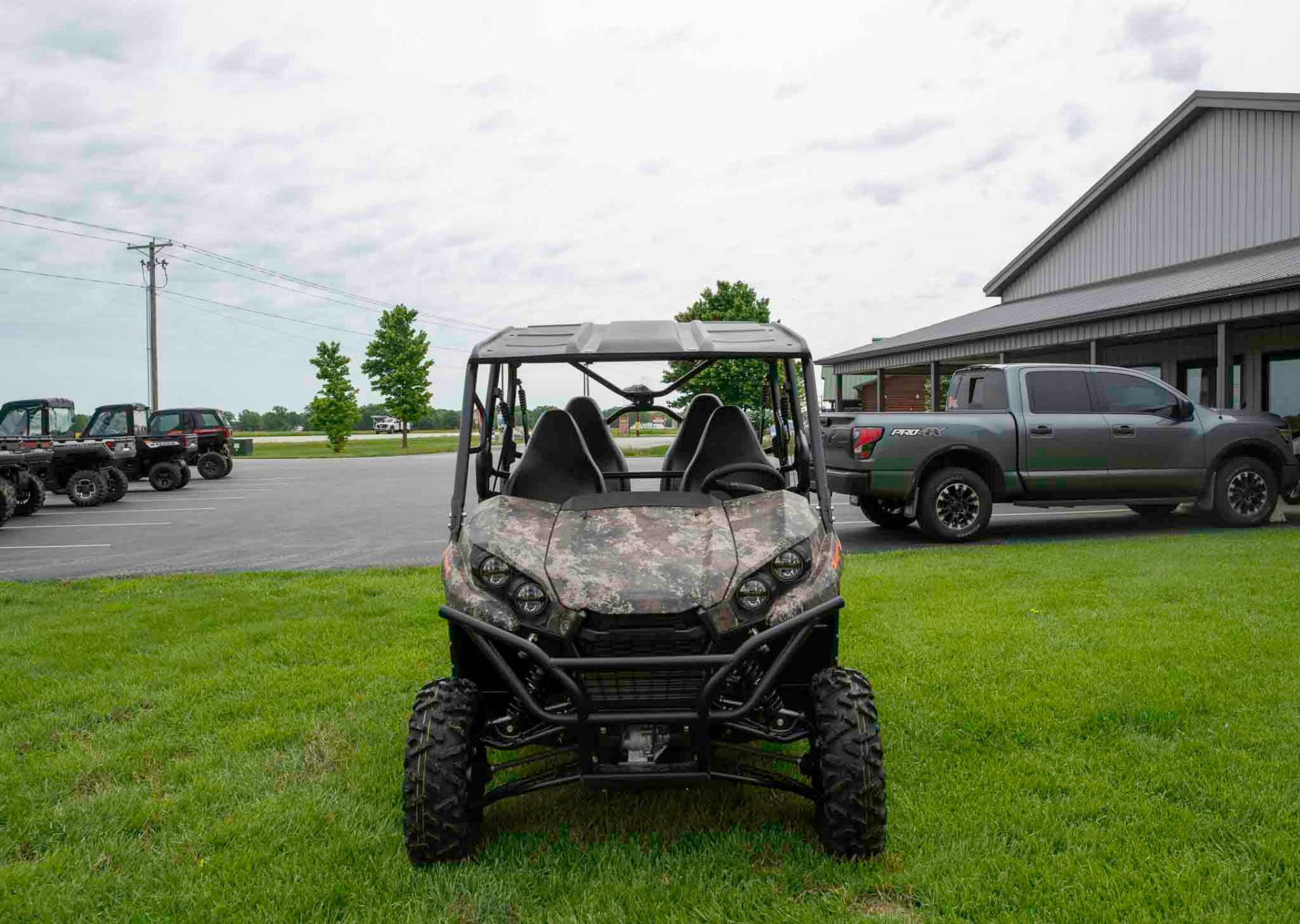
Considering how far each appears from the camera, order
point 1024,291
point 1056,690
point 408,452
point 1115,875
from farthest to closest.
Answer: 1. point 408,452
2. point 1024,291
3. point 1056,690
4. point 1115,875

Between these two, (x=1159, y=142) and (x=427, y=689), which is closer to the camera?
(x=427, y=689)

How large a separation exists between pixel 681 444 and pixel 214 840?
2.84 m

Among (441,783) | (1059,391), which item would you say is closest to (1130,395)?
(1059,391)

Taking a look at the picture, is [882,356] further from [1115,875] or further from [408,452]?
[408,452]

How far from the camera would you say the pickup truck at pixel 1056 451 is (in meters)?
10.5

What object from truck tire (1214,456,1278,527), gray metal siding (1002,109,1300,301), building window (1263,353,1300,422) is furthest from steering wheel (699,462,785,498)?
gray metal siding (1002,109,1300,301)

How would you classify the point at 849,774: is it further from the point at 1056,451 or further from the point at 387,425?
the point at 387,425

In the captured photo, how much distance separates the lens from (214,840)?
11.3 feet

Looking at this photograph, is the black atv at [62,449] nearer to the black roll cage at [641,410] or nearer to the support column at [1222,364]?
the black roll cage at [641,410]

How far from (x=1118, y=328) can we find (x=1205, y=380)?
180 inches

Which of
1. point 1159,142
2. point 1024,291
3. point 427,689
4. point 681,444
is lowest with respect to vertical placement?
point 427,689

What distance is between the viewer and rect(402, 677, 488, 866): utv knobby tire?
3143mm

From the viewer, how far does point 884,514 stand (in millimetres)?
12125

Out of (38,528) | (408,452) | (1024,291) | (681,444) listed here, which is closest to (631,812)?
(681,444)
